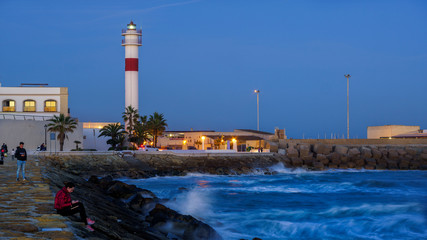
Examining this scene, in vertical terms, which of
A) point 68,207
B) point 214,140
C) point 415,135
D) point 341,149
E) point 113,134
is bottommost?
point 68,207

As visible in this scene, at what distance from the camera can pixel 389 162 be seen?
180ft

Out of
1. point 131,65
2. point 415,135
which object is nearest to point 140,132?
point 131,65

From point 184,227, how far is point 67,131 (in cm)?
3981

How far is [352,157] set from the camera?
55.6 m

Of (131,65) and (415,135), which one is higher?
(131,65)

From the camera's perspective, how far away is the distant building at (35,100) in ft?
198

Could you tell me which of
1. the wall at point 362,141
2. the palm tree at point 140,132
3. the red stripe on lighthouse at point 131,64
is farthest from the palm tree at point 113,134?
the wall at point 362,141

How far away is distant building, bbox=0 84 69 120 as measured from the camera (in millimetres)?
60219

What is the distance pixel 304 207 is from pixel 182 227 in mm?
10732

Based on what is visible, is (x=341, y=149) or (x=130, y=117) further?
(x=130, y=117)

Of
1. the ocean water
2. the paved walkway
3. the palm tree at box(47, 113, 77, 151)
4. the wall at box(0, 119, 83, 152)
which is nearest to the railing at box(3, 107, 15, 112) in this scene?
the wall at box(0, 119, 83, 152)

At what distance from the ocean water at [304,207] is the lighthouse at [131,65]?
2932 cm

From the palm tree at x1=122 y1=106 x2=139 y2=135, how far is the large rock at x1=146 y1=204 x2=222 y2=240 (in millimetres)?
47171

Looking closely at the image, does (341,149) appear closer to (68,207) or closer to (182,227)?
(182,227)
